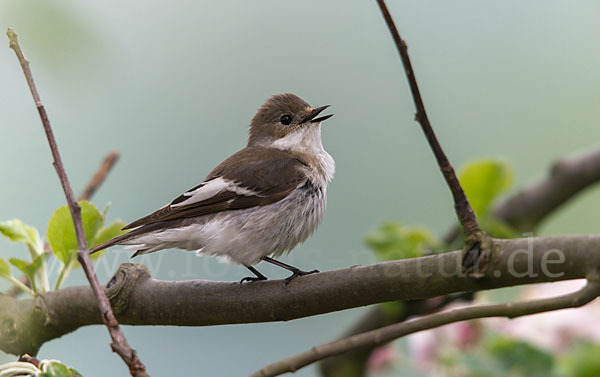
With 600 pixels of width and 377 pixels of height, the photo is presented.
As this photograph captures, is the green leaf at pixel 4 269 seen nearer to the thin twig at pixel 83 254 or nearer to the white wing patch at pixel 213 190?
the white wing patch at pixel 213 190

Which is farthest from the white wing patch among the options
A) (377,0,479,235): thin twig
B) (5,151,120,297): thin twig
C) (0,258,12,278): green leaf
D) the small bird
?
(377,0,479,235): thin twig

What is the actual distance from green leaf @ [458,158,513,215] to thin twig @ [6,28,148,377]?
178cm

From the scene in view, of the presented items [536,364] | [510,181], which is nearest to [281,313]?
[536,364]

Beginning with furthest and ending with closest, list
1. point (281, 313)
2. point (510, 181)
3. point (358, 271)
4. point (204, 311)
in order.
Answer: point (510, 181) < point (204, 311) < point (281, 313) < point (358, 271)

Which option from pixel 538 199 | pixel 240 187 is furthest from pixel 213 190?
pixel 538 199

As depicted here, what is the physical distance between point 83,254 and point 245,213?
1.26m

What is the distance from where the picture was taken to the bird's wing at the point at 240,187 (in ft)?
8.20

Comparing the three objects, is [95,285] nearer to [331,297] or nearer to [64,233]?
[331,297]

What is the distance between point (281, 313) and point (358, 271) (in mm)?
315

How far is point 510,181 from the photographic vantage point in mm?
2951

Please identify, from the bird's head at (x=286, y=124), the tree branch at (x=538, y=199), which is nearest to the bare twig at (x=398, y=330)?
the bird's head at (x=286, y=124)

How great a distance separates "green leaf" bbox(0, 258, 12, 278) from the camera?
2082 mm

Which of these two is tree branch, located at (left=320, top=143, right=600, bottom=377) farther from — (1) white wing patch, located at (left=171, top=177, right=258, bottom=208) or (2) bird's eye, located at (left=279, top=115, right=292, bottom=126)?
(1) white wing patch, located at (left=171, top=177, right=258, bottom=208)

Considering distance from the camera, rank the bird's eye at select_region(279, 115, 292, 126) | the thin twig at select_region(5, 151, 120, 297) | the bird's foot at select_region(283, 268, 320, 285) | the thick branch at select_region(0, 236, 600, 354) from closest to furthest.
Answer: the thick branch at select_region(0, 236, 600, 354)
the bird's foot at select_region(283, 268, 320, 285)
the thin twig at select_region(5, 151, 120, 297)
the bird's eye at select_region(279, 115, 292, 126)
